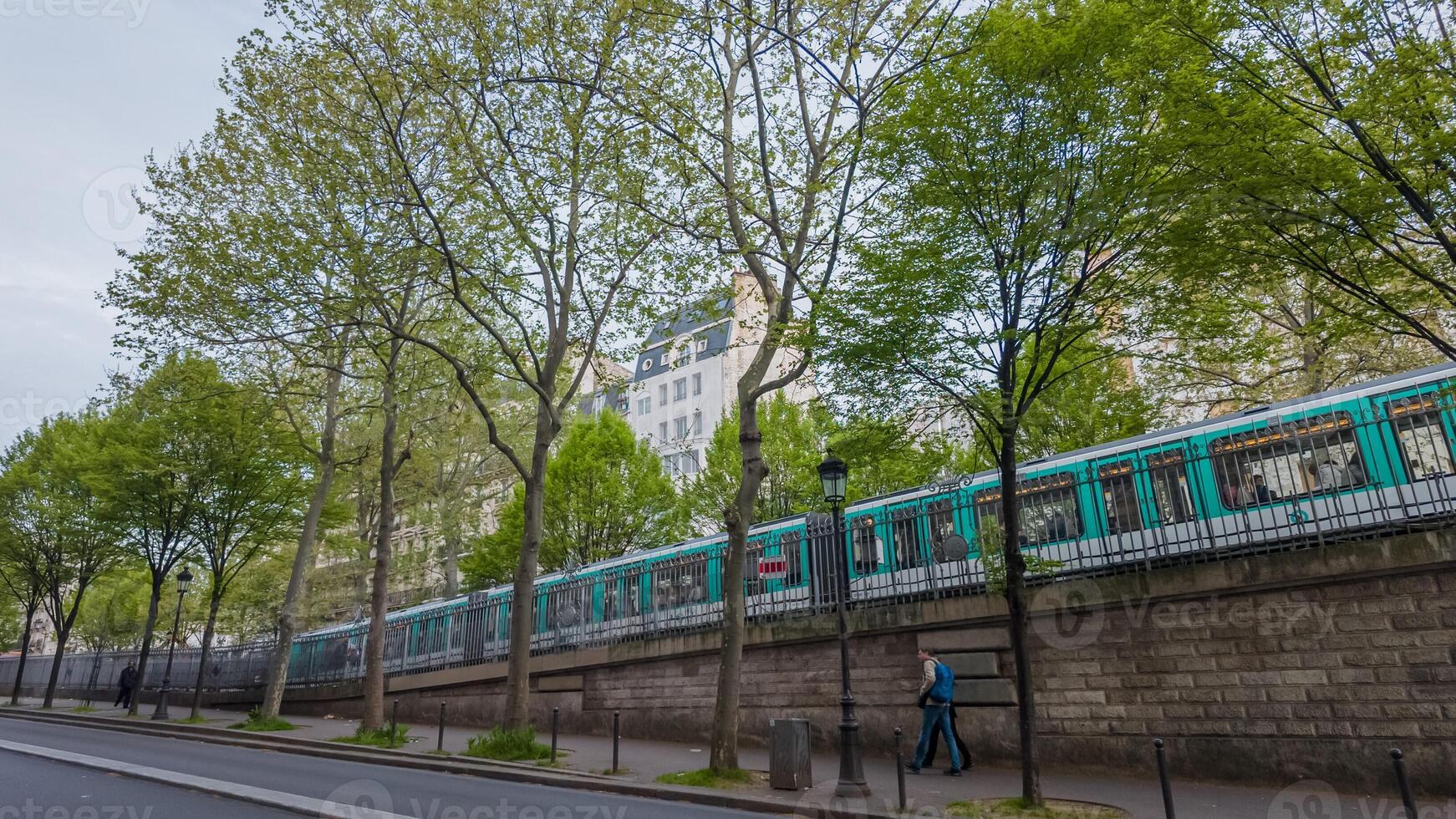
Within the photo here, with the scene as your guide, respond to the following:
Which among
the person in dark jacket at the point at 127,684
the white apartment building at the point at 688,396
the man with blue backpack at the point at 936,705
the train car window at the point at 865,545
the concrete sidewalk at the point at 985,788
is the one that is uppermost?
the white apartment building at the point at 688,396

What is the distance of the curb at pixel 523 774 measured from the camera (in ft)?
30.1

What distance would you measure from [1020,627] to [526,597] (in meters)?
8.53

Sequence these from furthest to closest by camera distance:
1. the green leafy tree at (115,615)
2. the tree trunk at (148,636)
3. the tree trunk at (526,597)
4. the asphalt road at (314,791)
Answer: the green leafy tree at (115,615), the tree trunk at (148,636), the tree trunk at (526,597), the asphalt road at (314,791)

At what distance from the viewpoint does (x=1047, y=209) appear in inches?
382

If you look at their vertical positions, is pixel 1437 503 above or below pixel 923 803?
above

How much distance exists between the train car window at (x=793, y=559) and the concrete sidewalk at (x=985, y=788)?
303cm

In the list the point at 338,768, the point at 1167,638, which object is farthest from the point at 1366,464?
the point at 338,768

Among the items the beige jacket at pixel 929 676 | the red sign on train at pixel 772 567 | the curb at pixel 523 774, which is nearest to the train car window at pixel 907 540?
the red sign on train at pixel 772 567

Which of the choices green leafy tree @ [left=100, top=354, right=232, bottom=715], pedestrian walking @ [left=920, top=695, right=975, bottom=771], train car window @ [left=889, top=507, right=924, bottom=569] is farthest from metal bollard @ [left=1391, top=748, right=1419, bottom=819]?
green leafy tree @ [left=100, top=354, right=232, bottom=715]

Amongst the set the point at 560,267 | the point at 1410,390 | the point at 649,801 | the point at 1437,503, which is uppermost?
the point at 560,267

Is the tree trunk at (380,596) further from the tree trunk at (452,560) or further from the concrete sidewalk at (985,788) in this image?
the tree trunk at (452,560)

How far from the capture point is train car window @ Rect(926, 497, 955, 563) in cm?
1335

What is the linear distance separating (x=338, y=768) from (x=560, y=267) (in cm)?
998

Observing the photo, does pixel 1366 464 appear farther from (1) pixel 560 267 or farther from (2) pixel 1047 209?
(1) pixel 560 267
